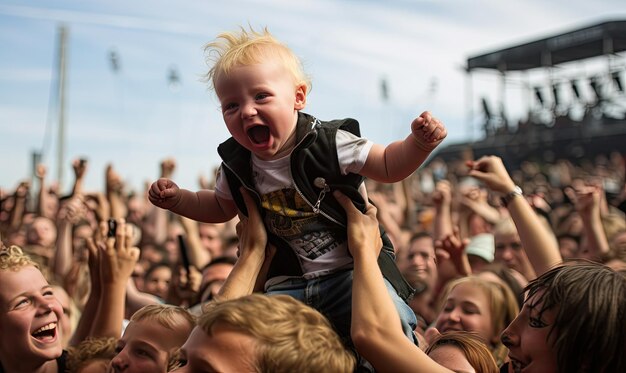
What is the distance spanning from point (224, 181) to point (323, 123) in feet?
1.31

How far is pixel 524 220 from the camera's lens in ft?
11.3

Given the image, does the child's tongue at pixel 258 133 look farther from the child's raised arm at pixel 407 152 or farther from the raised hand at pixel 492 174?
the raised hand at pixel 492 174

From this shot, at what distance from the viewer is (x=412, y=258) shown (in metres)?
6.22

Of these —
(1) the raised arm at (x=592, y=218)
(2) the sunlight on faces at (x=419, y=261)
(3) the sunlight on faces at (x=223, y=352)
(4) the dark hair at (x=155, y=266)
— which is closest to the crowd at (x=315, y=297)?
(3) the sunlight on faces at (x=223, y=352)

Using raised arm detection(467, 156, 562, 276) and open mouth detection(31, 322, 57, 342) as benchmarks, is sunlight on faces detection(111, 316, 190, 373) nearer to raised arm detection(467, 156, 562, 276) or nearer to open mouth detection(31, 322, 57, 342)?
open mouth detection(31, 322, 57, 342)

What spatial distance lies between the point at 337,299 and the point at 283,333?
23.8 inches

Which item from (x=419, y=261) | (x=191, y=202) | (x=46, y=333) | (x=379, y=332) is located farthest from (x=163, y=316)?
(x=419, y=261)

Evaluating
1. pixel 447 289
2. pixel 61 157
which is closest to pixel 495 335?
pixel 447 289

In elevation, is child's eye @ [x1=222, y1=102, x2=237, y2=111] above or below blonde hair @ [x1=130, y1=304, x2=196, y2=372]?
above

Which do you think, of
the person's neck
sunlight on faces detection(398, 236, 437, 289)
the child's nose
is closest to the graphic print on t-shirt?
the child's nose

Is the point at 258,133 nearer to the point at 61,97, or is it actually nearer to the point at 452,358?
the point at 452,358

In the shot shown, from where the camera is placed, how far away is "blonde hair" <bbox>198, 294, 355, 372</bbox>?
6.26ft

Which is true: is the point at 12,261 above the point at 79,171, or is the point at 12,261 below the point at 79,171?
below

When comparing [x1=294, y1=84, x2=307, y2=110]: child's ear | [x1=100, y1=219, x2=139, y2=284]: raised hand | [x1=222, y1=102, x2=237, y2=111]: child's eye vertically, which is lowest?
[x1=100, y1=219, x2=139, y2=284]: raised hand
